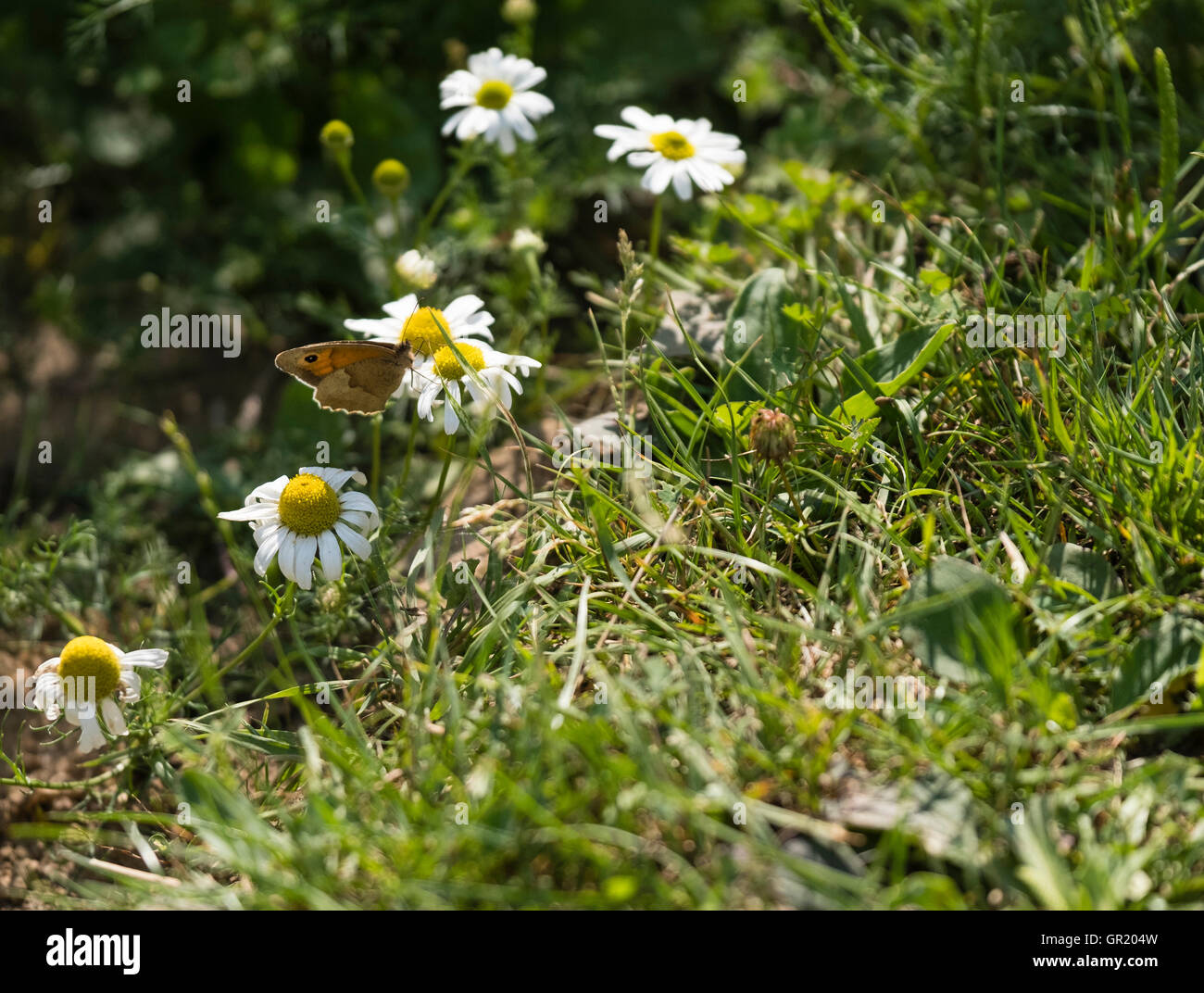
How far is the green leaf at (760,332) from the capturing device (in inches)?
82.2

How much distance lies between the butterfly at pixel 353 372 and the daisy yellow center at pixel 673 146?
0.78 metres

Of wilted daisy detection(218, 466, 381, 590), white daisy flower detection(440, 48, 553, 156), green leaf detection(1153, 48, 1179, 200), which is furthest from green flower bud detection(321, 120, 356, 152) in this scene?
green leaf detection(1153, 48, 1179, 200)

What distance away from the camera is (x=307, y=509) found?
1.77 metres

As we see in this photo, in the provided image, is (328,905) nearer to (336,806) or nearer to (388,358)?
(336,806)

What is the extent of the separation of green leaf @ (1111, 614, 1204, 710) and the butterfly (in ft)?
4.22

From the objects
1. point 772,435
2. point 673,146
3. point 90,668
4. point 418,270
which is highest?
point 673,146

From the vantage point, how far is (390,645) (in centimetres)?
175

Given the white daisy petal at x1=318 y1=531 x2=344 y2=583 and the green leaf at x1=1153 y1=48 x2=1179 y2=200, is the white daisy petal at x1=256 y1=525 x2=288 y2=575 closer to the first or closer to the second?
the white daisy petal at x1=318 y1=531 x2=344 y2=583

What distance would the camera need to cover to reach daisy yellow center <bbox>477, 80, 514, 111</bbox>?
2.39 m

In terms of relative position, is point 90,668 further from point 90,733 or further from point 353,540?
point 353,540

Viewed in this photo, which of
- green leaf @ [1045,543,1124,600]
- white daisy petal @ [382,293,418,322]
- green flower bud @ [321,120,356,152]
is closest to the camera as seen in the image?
green leaf @ [1045,543,1124,600]

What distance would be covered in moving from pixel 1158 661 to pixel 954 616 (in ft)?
0.93

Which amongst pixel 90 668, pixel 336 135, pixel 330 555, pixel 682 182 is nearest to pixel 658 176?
pixel 682 182
